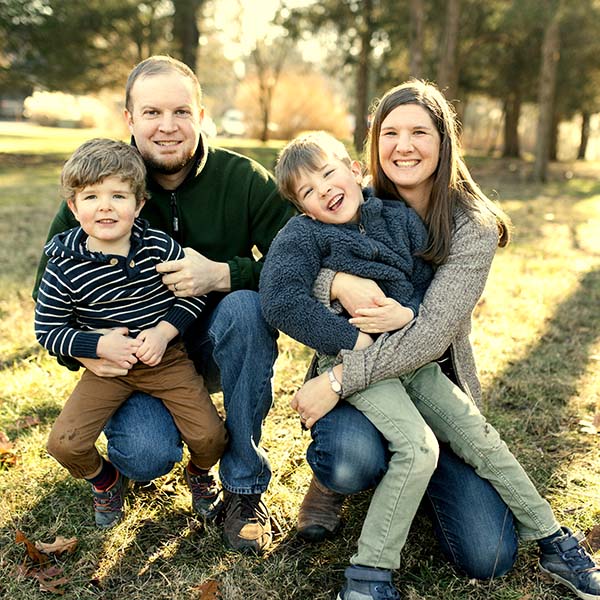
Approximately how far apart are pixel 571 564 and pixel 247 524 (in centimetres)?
108

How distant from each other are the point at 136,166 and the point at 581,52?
2005 cm

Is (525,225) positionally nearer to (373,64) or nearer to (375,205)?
(375,205)

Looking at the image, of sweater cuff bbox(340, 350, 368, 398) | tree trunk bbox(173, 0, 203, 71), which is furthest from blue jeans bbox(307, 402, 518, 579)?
tree trunk bbox(173, 0, 203, 71)

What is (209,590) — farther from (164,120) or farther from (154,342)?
(164,120)

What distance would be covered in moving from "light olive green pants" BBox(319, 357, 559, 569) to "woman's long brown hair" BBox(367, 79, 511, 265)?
0.48m

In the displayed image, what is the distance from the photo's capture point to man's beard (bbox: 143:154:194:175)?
2.66 meters

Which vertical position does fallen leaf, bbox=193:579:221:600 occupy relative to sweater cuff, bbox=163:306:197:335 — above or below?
below

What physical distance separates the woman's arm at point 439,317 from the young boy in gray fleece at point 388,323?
5cm

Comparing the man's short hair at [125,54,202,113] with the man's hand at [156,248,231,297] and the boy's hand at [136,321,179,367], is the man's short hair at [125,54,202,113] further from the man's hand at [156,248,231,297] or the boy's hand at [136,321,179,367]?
the boy's hand at [136,321,179,367]

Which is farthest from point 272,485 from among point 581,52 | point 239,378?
point 581,52

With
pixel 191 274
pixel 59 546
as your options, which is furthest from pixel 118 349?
pixel 59 546

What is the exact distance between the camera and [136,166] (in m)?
2.44

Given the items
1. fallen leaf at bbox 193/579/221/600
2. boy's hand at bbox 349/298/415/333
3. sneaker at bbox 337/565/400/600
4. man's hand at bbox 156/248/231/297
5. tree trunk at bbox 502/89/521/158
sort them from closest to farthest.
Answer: sneaker at bbox 337/565/400/600
fallen leaf at bbox 193/579/221/600
boy's hand at bbox 349/298/415/333
man's hand at bbox 156/248/231/297
tree trunk at bbox 502/89/521/158

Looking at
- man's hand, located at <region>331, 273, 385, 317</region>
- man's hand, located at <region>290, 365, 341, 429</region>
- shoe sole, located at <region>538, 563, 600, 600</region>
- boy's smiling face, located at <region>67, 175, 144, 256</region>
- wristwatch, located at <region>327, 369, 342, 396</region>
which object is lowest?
shoe sole, located at <region>538, 563, 600, 600</region>
